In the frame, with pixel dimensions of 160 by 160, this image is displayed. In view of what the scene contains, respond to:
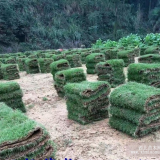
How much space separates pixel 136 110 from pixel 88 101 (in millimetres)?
1427

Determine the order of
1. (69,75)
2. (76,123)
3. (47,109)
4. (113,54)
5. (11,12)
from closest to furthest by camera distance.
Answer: (76,123)
(47,109)
(69,75)
(113,54)
(11,12)

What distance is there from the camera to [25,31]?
37.9 metres

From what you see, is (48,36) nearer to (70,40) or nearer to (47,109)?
(70,40)

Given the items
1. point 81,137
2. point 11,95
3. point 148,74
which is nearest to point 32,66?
point 11,95

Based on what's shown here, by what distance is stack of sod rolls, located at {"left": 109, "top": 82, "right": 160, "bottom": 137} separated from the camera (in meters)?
5.13

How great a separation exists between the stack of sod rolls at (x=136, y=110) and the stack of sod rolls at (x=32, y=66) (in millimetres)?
11237

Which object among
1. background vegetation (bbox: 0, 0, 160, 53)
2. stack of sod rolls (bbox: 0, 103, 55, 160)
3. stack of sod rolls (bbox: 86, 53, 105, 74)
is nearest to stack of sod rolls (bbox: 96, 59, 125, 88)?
stack of sod rolls (bbox: 86, 53, 105, 74)

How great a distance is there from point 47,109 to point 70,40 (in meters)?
33.4

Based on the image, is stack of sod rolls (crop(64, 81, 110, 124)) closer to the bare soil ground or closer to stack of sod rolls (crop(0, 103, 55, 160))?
the bare soil ground

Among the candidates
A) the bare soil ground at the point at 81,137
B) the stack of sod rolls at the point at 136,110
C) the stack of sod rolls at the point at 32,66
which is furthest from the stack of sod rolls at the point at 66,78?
the stack of sod rolls at the point at 32,66

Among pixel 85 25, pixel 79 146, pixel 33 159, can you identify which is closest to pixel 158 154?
pixel 79 146

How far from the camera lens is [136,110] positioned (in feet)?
17.2

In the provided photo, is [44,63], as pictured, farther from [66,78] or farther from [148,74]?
[148,74]

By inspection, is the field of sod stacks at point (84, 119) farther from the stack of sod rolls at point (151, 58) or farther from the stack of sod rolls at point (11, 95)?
the stack of sod rolls at point (151, 58)
